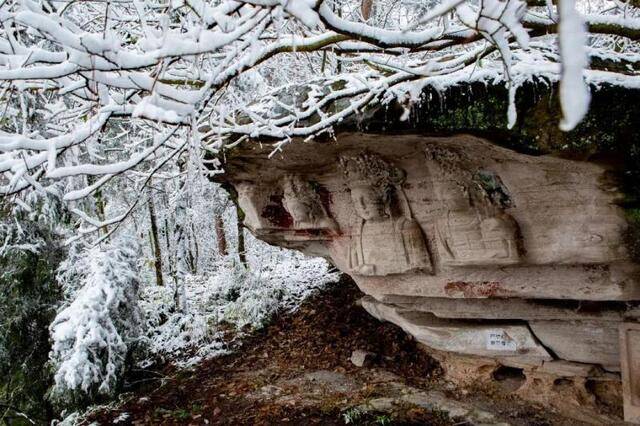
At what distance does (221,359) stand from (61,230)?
3.07 metres

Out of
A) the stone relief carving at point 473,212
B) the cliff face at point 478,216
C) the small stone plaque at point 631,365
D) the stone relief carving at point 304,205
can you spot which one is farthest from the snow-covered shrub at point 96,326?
the small stone plaque at point 631,365

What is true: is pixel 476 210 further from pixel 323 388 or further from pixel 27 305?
pixel 27 305

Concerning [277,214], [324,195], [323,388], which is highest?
[324,195]

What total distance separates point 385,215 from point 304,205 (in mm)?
972

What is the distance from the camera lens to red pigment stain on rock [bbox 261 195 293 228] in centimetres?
561

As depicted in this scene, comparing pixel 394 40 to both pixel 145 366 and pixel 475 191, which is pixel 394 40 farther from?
pixel 145 366

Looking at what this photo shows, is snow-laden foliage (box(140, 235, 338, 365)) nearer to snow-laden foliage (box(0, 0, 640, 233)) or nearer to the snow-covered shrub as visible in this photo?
the snow-covered shrub

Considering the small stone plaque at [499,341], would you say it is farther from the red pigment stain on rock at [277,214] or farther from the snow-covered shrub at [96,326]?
the snow-covered shrub at [96,326]

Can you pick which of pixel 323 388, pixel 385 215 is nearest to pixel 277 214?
pixel 385 215

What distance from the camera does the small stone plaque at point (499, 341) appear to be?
4.93 m

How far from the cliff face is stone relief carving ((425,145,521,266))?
0.03 feet

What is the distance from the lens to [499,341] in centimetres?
500

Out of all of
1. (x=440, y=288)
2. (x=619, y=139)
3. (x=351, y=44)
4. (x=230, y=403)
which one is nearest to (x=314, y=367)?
(x=230, y=403)

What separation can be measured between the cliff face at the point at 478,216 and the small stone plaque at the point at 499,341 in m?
0.01
